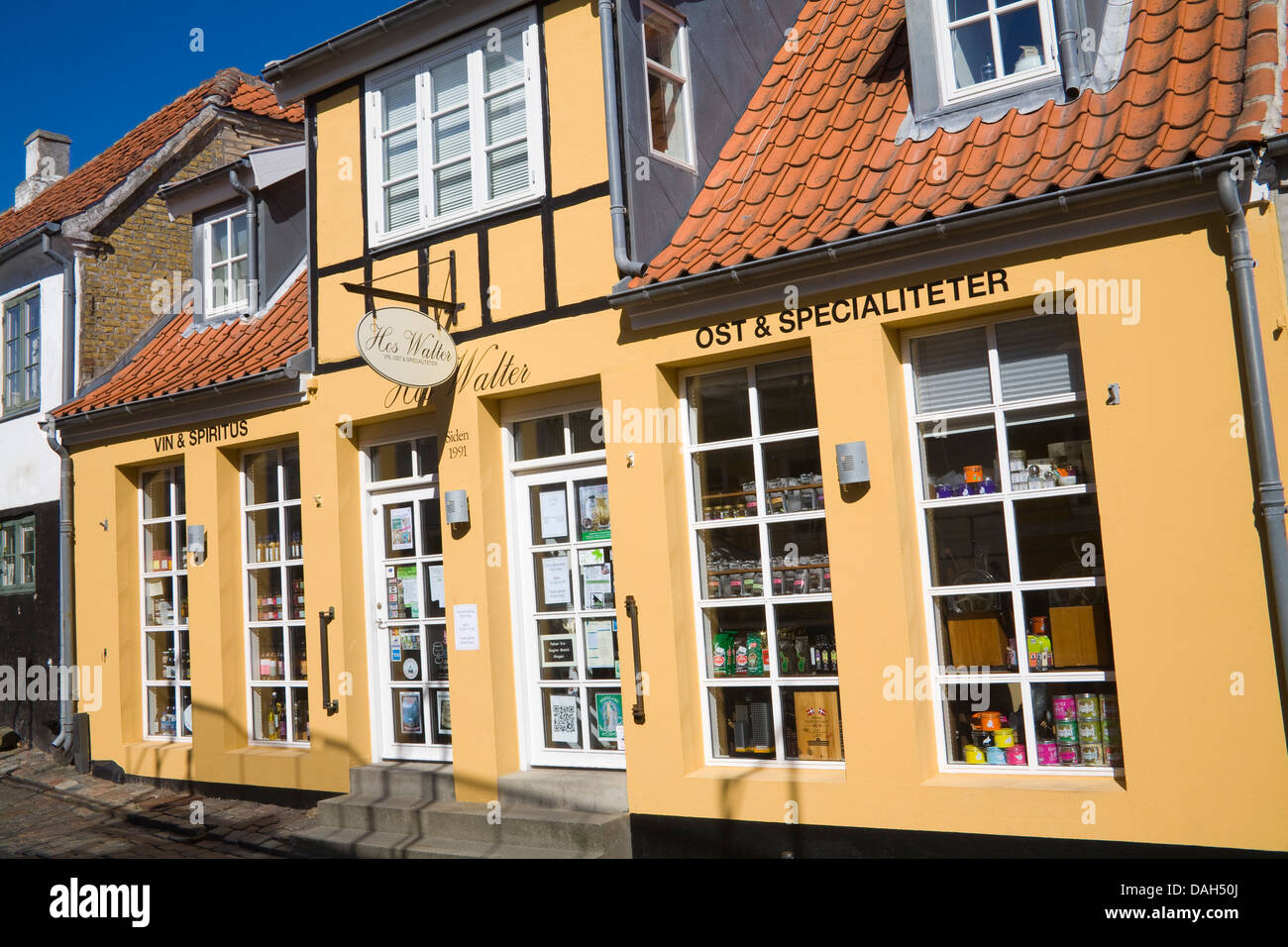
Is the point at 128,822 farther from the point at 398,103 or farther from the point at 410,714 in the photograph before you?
the point at 398,103

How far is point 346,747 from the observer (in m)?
9.00

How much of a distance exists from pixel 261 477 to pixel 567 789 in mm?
4661

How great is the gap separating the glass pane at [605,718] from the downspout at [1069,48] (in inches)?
194

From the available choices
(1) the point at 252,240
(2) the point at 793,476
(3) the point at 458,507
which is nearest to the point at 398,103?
(1) the point at 252,240

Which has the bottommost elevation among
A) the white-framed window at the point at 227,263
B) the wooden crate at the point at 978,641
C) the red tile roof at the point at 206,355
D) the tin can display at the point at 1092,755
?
the tin can display at the point at 1092,755

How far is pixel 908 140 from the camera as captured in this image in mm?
7137

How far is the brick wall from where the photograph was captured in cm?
1237

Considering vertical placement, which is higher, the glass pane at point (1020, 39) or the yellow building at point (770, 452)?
the glass pane at point (1020, 39)

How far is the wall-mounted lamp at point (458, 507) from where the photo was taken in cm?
823

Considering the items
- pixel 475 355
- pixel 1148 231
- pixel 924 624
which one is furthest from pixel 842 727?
pixel 475 355

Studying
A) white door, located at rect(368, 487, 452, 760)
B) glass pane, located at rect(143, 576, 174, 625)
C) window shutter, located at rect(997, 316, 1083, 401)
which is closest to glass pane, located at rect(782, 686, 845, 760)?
window shutter, located at rect(997, 316, 1083, 401)

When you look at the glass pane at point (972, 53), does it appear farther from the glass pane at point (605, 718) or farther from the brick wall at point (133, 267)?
the brick wall at point (133, 267)

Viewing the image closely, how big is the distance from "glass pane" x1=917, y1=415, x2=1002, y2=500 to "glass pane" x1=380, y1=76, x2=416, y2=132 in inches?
201

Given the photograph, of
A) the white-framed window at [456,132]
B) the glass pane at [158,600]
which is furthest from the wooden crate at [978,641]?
the glass pane at [158,600]
